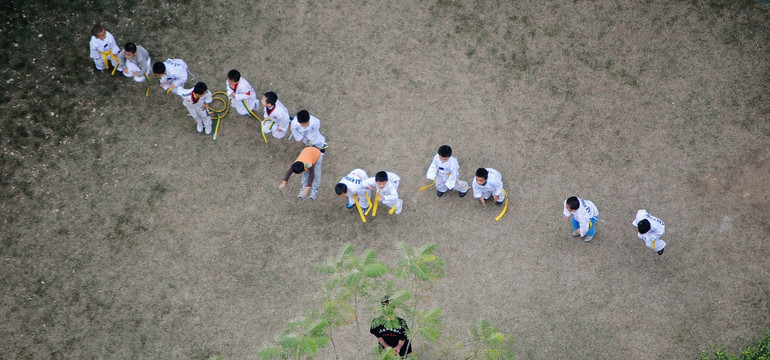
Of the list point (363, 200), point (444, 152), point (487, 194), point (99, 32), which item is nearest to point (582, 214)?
point (487, 194)

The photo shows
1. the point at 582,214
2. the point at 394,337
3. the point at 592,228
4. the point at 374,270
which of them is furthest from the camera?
the point at 592,228

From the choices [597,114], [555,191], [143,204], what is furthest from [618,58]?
[143,204]

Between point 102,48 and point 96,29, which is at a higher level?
point 96,29

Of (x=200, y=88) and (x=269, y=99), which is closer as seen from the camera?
(x=200, y=88)

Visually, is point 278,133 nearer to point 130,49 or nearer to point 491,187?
point 130,49

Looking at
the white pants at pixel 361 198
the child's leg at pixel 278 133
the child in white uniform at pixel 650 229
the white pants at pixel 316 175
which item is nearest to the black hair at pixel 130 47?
the child's leg at pixel 278 133

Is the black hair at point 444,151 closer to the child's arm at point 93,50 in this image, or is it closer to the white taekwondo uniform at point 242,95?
the white taekwondo uniform at point 242,95

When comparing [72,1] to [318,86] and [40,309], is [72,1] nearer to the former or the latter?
[318,86]
